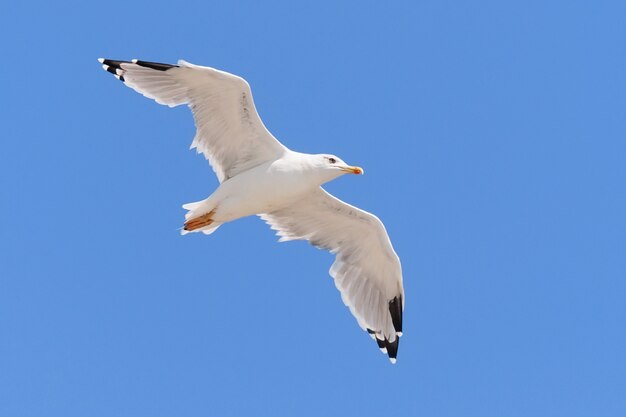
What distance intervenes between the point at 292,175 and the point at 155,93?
1610 mm

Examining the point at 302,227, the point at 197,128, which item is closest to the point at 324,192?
the point at 302,227

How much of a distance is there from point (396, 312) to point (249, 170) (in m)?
2.49

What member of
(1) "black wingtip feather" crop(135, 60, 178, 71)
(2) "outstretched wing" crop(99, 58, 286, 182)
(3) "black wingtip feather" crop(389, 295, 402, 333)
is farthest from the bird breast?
(3) "black wingtip feather" crop(389, 295, 402, 333)

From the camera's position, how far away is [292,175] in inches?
431

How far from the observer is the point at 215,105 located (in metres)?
11.0

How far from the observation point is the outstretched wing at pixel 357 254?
11.8 meters

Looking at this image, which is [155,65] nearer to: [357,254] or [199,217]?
[199,217]

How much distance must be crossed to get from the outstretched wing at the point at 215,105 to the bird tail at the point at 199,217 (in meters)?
0.45

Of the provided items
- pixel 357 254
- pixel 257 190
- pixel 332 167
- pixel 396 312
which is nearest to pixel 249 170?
pixel 257 190

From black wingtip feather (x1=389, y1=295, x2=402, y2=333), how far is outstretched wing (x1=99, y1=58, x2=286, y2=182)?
2308 millimetres

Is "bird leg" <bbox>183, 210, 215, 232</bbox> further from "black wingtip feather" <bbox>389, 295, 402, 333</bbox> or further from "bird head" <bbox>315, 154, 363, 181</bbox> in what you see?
"black wingtip feather" <bbox>389, 295, 402, 333</bbox>

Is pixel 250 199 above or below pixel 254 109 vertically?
below

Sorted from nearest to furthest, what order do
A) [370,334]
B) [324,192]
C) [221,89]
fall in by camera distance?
1. [221,89]
2. [324,192]
3. [370,334]

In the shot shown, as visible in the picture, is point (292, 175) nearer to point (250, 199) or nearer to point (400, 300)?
point (250, 199)
